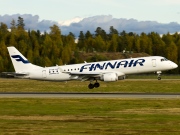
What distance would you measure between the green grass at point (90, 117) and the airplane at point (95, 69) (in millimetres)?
16996

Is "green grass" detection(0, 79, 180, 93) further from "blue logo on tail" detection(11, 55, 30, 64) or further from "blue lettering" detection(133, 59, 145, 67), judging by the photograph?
"blue logo on tail" detection(11, 55, 30, 64)

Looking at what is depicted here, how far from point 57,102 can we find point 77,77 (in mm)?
20193

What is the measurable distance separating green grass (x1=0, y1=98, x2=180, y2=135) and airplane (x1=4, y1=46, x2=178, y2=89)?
17.0 meters

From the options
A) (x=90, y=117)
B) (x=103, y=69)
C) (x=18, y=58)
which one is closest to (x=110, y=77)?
(x=103, y=69)

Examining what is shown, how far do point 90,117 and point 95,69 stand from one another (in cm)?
3088

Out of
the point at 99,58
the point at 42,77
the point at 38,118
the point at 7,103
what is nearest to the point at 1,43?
the point at 99,58

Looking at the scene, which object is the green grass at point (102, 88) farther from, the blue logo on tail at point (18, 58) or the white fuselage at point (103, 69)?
the blue logo on tail at point (18, 58)

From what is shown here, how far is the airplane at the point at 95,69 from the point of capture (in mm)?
61938

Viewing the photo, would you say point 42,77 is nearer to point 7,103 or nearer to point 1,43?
point 7,103

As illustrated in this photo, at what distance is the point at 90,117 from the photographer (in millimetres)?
32031

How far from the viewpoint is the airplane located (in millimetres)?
61938

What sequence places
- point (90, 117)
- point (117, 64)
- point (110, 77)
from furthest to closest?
1. point (117, 64)
2. point (110, 77)
3. point (90, 117)

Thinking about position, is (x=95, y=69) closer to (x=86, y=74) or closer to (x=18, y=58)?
(x=86, y=74)

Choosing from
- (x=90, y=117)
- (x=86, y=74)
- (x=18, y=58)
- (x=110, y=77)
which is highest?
(x=18, y=58)
